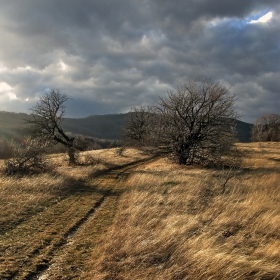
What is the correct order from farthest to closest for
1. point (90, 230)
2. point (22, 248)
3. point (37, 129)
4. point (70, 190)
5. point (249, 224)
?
1. point (37, 129)
2. point (70, 190)
3. point (249, 224)
4. point (90, 230)
5. point (22, 248)

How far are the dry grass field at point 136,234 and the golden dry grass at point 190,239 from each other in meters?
0.02

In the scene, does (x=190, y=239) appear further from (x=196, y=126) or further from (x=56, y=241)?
(x=196, y=126)

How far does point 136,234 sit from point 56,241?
6.25ft

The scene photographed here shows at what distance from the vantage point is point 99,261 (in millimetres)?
4992

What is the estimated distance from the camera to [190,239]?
6.05 m

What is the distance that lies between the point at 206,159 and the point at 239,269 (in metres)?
20.2

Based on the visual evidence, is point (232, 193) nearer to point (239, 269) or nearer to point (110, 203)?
point (110, 203)

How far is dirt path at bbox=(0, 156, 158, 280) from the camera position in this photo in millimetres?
4727

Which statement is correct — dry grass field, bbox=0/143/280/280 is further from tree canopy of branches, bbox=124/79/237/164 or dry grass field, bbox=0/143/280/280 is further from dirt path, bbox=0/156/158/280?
tree canopy of branches, bbox=124/79/237/164

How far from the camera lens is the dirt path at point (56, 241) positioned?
4727mm

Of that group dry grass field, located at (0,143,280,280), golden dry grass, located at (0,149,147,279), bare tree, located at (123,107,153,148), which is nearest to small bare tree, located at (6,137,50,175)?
golden dry grass, located at (0,149,147,279)

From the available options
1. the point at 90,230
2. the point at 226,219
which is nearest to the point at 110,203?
the point at 90,230

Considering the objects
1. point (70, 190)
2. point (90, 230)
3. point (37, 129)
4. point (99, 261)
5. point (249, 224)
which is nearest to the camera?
point (99, 261)

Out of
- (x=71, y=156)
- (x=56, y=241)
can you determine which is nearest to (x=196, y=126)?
(x=71, y=156)
